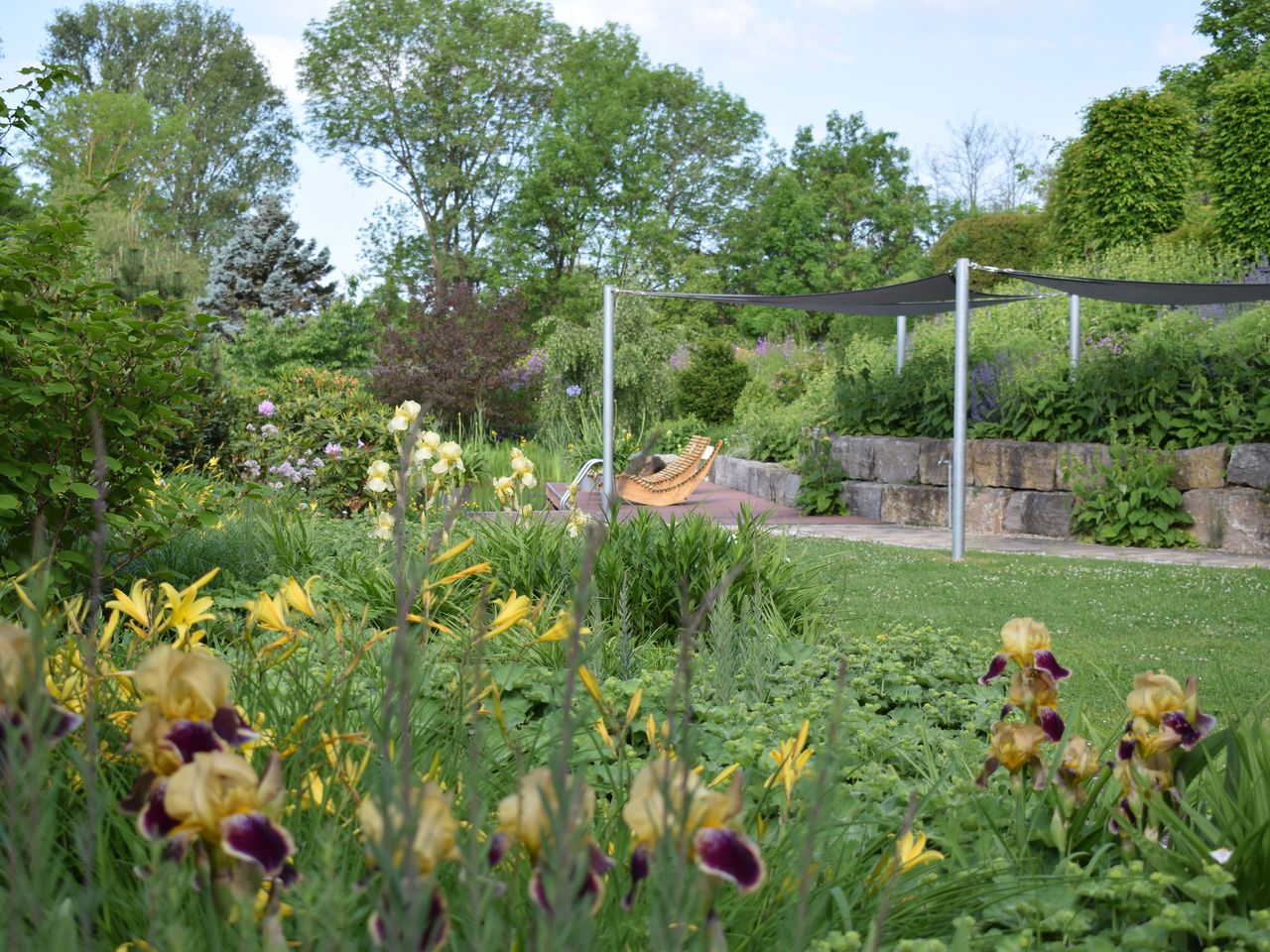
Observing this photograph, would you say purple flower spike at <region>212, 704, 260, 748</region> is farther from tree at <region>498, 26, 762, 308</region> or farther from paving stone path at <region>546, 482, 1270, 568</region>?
tree at <region>498, 26, 762, 308</region>

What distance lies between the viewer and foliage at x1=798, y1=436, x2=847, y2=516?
444 inches

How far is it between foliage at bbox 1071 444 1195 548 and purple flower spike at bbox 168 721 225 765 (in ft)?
29.5

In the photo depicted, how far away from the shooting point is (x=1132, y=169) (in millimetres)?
16719

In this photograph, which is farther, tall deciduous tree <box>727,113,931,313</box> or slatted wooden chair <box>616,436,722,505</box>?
tall deciduous tree <box>727,113,931,313</box>

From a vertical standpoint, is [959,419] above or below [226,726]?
Answer: above

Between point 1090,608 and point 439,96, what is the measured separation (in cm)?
3007

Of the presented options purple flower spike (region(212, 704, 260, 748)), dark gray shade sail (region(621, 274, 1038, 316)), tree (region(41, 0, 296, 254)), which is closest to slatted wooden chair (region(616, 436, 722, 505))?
dark gray shade sail (region(621, 274, 1038, 316))

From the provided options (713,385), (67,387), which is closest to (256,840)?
(67,387)

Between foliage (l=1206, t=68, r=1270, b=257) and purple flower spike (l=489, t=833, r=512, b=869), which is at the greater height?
foliage (l=1206, t=68, r=1270, b=257)

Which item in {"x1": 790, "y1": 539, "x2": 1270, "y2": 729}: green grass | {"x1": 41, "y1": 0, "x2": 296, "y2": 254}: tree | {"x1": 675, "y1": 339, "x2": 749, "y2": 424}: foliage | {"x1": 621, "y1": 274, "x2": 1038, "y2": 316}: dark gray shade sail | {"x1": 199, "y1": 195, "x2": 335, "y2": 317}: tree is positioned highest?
{"x1": 41, "y1": 0, "x2": 296, "y2": 254}: tree

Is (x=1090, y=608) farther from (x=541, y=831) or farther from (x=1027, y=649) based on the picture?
(x=541, y=831)

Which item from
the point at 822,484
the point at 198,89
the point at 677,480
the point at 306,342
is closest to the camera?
the point at 822,484

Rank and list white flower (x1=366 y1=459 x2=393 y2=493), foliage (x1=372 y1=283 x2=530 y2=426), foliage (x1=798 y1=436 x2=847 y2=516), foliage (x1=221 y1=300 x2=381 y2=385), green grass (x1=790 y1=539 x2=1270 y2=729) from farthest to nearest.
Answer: foliage (x1=221 y1=300 x2=381 y2=385) → foliage (x1=372 y1=283 x2=530 y2=426) → foliage (x1=798 y1=436 x2=847 y2=516) → green grass (x1=790 y1=539 x2=1270 y2=729) → white flower (x1=366 y1=459 x2=393 y2=493)

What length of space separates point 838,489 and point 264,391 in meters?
5.62
